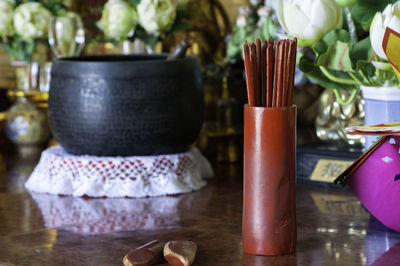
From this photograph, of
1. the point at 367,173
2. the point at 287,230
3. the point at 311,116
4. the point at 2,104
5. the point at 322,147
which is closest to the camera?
the point at 287,230

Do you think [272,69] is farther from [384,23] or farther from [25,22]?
[25,22]

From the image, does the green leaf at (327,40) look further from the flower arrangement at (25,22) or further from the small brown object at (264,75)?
the flower arrangement at (25,22)

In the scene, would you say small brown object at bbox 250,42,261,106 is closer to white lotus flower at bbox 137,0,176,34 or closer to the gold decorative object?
the gold decorative object

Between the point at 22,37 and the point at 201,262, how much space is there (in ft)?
3.17

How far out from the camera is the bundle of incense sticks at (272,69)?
2.36 feet

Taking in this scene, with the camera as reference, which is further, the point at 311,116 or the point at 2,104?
the point at 2,104

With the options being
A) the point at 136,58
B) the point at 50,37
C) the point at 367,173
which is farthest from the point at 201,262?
the point at 50,37

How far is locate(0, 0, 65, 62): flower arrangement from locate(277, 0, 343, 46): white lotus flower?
0.81m

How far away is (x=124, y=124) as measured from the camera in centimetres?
108

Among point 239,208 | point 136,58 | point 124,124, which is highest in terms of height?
point 136,58

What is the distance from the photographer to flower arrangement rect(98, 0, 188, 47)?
4.44ft

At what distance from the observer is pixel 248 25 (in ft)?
4.93

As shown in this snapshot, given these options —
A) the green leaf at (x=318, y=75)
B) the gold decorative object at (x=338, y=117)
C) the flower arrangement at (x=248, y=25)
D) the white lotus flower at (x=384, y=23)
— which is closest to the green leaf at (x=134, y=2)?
the flower arrangement at (x=248, y=25)

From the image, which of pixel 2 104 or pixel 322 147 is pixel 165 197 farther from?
pixel 2 104
